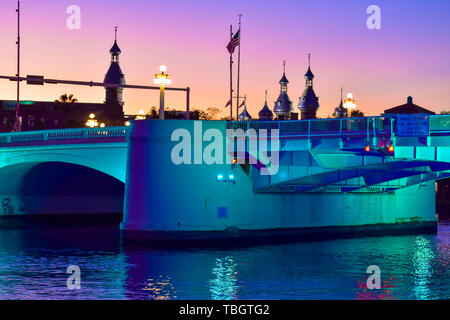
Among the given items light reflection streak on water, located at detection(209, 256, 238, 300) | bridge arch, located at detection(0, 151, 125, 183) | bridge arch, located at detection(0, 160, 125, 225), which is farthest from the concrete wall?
bridge arch, located at detection(0, 160, 125, 225)

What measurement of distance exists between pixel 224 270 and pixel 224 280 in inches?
112

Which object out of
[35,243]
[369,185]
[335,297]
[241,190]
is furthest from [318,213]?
[335,297]

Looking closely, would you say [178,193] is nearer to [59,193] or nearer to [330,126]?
[330,126]

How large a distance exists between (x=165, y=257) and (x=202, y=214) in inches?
233

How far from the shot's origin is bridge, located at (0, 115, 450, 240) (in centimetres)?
4391

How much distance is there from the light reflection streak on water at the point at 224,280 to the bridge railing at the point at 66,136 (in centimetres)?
1202

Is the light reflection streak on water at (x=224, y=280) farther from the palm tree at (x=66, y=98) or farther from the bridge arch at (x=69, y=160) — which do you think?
the palm tree at (x=66, y=98)

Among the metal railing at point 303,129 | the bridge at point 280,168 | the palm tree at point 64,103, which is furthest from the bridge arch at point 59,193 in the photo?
the palm tree at point 64,103

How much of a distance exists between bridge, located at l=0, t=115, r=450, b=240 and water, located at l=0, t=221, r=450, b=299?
279cm

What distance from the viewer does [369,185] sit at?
2265 inches

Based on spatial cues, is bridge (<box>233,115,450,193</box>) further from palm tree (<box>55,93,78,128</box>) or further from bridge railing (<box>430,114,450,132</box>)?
palm tree (<box>55,93,78,128</box>)

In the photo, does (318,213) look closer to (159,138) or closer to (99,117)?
(159,138)

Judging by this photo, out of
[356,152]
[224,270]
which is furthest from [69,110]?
[224,270]

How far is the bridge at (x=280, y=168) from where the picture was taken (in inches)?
1729
